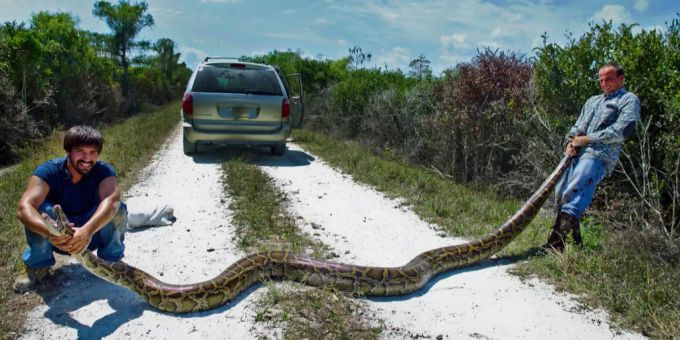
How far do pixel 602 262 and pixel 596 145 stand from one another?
1.41 m

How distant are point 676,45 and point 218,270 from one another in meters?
6.80

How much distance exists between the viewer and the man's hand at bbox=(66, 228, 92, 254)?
4.18 meters

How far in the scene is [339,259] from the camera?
20.3ft

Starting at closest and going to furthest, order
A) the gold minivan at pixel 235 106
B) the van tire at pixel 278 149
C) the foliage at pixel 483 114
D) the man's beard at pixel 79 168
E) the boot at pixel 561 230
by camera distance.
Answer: the man's beard at pixel 79 168 < the boot at pixel 561 230 < the foliage at pixel 483 114 < the gold minivan at pixel 235 106 < the van tire at pixel 278 149

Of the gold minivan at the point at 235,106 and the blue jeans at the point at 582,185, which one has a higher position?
the gold minivan at the point at 235,106

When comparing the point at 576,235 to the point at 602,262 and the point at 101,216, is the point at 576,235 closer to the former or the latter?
the point at 602,262

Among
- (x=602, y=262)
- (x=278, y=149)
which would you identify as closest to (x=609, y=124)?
(x=602, y=262)

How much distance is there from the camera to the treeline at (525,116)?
6.72 m

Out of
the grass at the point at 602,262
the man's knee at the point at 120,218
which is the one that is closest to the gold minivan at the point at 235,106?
the grass at the point at 602,262

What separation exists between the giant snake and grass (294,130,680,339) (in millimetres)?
534

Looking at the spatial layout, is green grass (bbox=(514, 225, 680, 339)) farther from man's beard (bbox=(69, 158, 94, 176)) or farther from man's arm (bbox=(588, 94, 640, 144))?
A: man's beard (bbox=(69, 158, 94, 176))

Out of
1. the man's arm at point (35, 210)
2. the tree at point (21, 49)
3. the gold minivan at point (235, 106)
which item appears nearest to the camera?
the man's arm at point (35, 210)

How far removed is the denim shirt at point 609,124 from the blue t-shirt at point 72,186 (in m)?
5.36

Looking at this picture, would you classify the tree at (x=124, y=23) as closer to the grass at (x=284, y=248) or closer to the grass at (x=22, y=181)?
the grass at (x=22, y=181)
